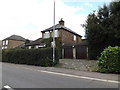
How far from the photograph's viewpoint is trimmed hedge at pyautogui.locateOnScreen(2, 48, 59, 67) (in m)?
20.8

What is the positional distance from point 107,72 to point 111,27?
35.8ft

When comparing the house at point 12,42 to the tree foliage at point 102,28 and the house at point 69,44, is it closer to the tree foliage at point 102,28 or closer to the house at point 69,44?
the house at point 69,44

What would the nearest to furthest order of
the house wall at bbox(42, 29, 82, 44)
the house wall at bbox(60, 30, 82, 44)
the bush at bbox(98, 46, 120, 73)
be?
the bush at bbox(98, 46, 120, 73), the house wall at bbox(42, 29, 82, 44), the house wall at bbox(60, 30, 82, 44)

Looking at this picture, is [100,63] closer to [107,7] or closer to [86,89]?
[86,89]

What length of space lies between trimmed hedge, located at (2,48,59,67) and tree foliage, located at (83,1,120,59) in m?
7.99

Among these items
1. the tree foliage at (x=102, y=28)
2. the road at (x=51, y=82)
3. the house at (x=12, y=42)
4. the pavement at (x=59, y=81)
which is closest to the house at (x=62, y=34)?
the tree foliage at (x=102, y=28)

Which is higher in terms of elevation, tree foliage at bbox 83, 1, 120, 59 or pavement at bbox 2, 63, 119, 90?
tree foliage at bbox 83, 1, 120, 59

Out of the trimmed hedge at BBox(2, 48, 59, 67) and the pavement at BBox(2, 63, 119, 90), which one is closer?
the pavement at BBox(2, 63, 119, 90)

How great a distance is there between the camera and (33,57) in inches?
894

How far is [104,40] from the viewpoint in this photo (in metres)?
27.1

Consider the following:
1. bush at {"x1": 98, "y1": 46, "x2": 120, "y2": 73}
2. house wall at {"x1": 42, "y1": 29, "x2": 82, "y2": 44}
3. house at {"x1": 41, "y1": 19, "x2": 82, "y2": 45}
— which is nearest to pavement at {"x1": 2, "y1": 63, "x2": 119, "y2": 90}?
bush at {"x1": 98, "y1": 46, "x2": 120, "y2": 73}

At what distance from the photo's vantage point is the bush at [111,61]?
13852 millimetres

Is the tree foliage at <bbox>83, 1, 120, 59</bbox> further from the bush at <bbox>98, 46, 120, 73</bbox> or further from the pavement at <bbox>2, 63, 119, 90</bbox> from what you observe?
the pavement at <bbox>2, 63, 119, 90</bbox>

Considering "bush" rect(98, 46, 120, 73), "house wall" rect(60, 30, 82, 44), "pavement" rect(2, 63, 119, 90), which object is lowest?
"pavement" rect(2, 63, 119, 90)
